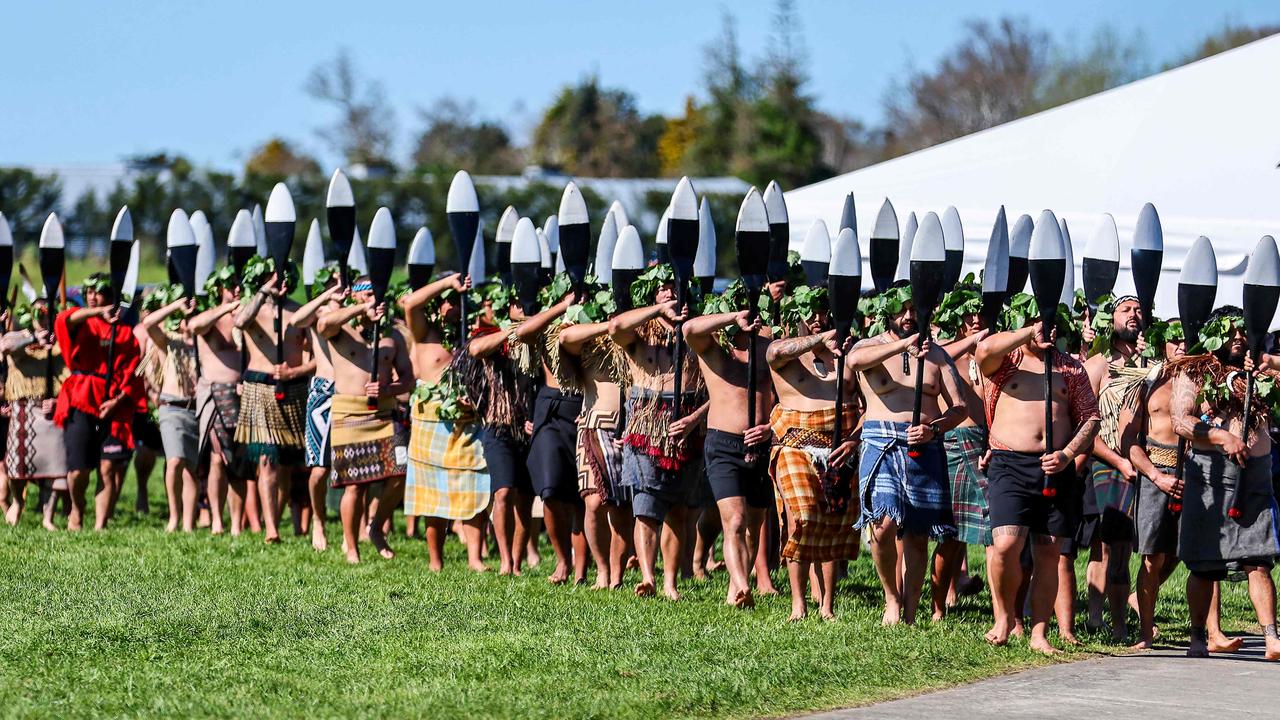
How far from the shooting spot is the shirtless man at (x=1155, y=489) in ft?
26.3

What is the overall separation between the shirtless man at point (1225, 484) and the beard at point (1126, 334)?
648 mm

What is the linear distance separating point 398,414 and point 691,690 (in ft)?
15.4

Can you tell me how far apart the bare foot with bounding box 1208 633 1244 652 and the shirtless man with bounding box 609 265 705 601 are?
2711mm

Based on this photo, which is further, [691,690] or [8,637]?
[8,637]

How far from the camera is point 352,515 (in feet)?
34.7

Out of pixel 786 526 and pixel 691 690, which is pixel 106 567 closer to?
pixel 786 526

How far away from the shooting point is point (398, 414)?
10820 millimetres

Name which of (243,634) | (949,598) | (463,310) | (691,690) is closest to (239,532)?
(463,310)

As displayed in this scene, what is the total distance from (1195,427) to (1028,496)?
0.82 meters

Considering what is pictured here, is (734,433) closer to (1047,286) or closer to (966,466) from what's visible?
(966,466)

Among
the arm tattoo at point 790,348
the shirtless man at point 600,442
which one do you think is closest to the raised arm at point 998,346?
the arm tattoo at point 790,348

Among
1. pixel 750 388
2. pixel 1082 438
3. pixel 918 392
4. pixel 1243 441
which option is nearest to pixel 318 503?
pixel 750 388

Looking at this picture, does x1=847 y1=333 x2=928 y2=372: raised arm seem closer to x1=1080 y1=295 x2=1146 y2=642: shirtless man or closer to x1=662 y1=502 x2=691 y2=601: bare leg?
x1=1080 y1=295 x2=1146 y2=642: shirtless man

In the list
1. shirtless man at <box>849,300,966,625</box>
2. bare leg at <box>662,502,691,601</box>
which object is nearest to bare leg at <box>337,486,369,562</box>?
bare leg at <box>662,502,691,601</box>
